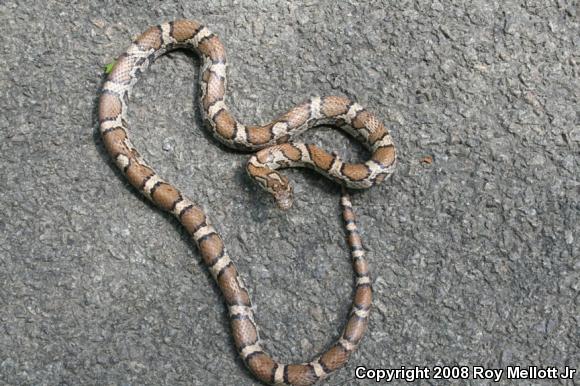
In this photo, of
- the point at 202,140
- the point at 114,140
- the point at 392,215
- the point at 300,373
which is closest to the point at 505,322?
the point at 392,215

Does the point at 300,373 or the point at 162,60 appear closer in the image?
the point at 300,373

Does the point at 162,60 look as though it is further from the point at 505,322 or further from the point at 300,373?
the point at 505,322

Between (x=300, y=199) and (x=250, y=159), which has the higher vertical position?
(x=250, y=159)
